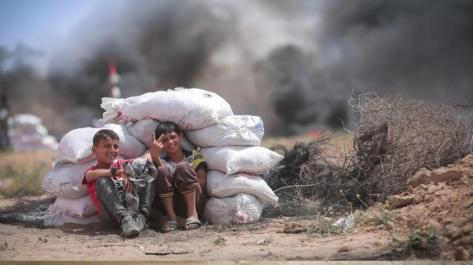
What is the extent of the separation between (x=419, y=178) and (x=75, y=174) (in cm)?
290

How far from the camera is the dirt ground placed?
368cm

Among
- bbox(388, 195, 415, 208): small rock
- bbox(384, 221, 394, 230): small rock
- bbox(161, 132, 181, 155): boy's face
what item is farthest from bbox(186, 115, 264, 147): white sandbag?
bbox(384, 221, 394, 230): small rock

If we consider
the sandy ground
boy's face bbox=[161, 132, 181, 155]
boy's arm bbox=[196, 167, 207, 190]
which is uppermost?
boy's face bbox=[161, 132, 181, 155]

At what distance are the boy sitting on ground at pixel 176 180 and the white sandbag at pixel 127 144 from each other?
0.24 metres

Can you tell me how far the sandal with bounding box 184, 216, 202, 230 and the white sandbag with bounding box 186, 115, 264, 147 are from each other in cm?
69

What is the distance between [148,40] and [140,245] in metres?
18.2

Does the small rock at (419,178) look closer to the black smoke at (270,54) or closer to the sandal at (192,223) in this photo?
the sandal at (192,223)

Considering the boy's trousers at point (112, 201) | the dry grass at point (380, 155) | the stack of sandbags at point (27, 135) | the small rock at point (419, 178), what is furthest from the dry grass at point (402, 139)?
the stack of sandbags at point (27, 135)

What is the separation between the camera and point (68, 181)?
4.98m

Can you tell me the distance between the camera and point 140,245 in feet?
14.3

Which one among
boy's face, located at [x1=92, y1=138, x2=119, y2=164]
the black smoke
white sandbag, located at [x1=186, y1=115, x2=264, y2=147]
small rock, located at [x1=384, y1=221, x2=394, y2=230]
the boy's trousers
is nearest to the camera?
small rock, located at [x1=384, y1=221, x2=394, y2=230]

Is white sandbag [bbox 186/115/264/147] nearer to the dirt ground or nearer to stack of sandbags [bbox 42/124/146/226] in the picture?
stack of sandbags [bbox 42/124/146/226]

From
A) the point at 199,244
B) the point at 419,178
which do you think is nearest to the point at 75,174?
the point at 199,244

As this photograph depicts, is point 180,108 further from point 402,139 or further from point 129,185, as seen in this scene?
point 402,139
